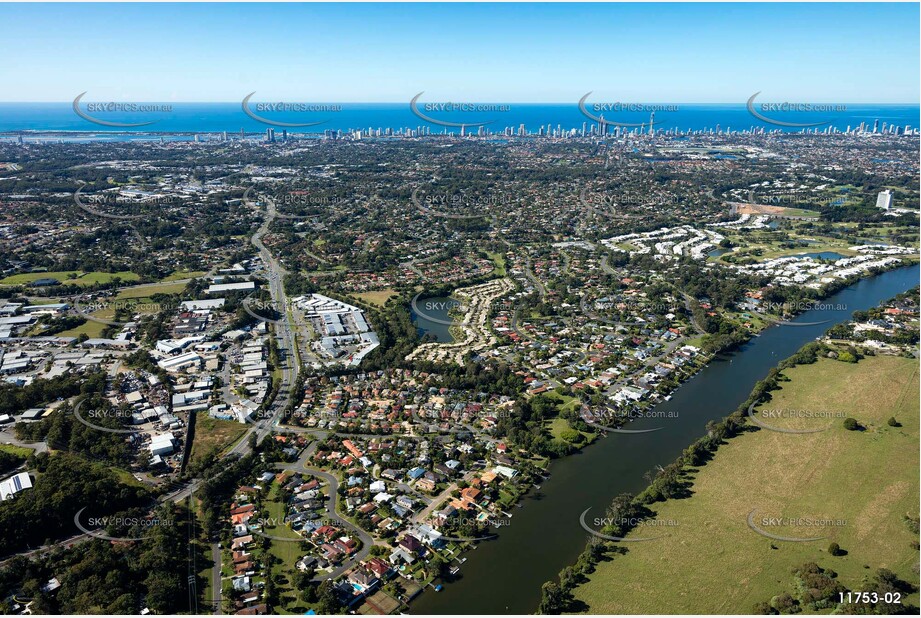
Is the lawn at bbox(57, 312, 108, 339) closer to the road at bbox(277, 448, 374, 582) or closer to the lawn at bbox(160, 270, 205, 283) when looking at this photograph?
the lawn at bbox(160, 270, 205, 283)

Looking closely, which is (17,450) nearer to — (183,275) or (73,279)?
(183,275)

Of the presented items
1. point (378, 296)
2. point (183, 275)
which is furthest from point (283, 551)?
point (183, 275)

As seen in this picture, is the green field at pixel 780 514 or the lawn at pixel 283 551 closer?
the lawn at pixel 283 551

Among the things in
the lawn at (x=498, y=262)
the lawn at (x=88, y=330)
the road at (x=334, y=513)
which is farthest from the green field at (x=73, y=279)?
the road at (x=334, y=513)

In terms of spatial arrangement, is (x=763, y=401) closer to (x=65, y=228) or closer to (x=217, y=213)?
(x=217, y=213)

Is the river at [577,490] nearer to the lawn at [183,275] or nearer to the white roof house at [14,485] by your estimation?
the white roof house at [14,485]
